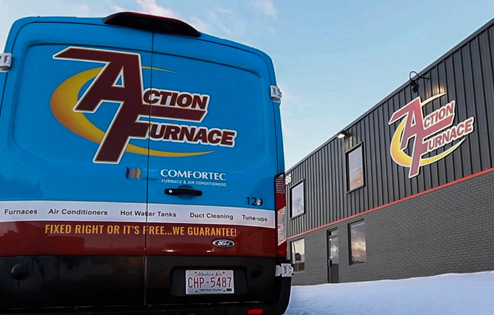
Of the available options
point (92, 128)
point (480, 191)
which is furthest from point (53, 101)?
point (480, 191)

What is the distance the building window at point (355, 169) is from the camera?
16.5 meters

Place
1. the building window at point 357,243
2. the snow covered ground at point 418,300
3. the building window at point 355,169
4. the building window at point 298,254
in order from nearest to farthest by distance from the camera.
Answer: the snow covered ground at point 418,300, the building window at point 357,243, the building window at point 355,169, the building window at point 298,254

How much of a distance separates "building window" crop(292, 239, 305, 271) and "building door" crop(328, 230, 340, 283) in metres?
2.81

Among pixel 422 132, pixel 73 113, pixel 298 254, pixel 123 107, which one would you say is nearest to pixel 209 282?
pixel 123 107

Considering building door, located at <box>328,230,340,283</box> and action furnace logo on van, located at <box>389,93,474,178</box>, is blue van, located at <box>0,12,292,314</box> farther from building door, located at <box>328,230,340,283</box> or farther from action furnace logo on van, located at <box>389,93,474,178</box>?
building door, located at <box>328,230,340,283</box>

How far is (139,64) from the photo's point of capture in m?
3.62

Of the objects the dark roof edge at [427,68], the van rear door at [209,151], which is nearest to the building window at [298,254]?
the dark roof edge at [427,68]

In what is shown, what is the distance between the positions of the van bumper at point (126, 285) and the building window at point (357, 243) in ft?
41.9

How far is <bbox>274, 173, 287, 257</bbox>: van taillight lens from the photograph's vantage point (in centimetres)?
381

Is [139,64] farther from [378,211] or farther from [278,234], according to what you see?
[378,211]

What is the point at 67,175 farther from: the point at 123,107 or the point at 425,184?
the point at 425,184

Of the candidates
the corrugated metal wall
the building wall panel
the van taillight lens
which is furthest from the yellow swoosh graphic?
the corrugated metal wall

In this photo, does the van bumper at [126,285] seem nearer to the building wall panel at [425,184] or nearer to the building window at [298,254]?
the building wall panel at [425,184]

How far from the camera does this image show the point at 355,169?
1698 cm
